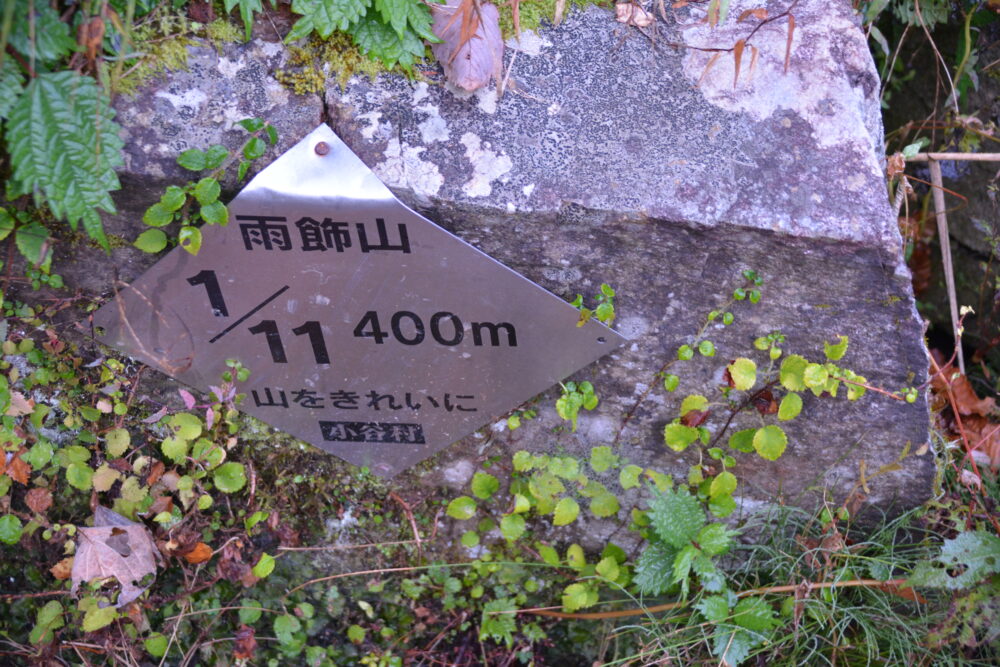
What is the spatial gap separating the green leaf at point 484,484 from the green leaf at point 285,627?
64 cm

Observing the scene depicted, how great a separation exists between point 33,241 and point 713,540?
5.32ft

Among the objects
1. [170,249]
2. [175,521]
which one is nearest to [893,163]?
[170,249]

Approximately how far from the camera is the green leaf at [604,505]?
71.8 inches

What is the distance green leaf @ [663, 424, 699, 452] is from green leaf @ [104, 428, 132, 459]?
1318 mm

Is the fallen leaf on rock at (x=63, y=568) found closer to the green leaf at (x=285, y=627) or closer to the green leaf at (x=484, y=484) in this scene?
the green leaf at (x=285, y=627)

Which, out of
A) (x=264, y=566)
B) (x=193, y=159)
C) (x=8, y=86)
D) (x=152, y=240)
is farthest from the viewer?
(x=264, y=566)

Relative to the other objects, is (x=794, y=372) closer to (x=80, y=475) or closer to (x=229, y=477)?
(x=229, y=477)

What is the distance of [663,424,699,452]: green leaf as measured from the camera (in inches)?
67.7

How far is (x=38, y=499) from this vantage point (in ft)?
6.09

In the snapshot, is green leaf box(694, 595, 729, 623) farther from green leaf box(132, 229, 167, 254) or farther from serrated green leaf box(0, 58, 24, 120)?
serrated green leaf box(0, 58, 24, 120)

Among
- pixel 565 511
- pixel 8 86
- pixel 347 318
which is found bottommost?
pixel 565 511

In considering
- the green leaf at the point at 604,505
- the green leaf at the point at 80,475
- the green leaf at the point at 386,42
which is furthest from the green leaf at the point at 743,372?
the green leaf at the point at 80,475

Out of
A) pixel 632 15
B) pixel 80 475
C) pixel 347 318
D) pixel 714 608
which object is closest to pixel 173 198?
pixel 347 318

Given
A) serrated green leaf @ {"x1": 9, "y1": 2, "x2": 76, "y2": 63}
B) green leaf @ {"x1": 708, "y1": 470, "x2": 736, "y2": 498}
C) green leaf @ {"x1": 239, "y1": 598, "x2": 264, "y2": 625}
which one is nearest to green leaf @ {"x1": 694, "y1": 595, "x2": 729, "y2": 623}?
green leaf @ {"x1": 708, "y1": 470, "x2": 736, "y2": 498}
